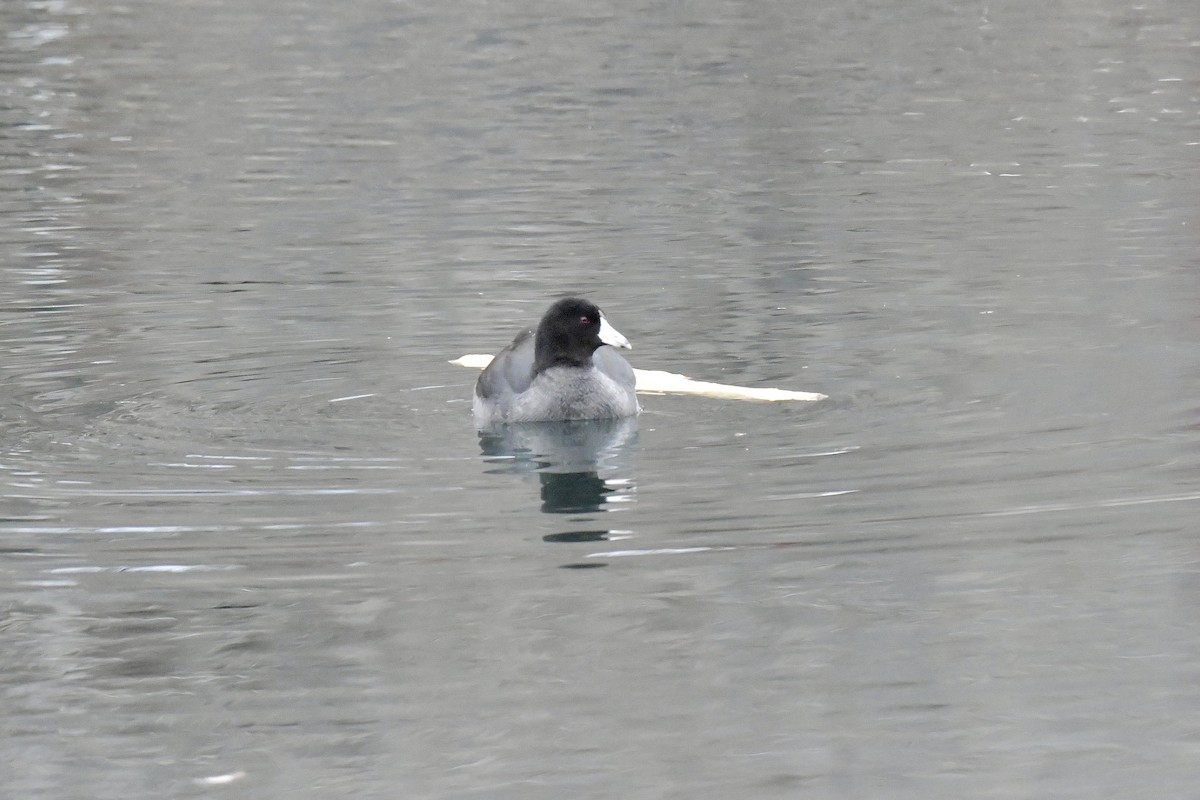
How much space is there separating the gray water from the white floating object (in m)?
0.19

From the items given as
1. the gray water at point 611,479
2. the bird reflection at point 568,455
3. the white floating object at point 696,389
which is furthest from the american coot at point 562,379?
the white floating object at point 696,389

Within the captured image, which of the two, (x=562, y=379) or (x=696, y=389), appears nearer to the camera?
(x=562, y=379)

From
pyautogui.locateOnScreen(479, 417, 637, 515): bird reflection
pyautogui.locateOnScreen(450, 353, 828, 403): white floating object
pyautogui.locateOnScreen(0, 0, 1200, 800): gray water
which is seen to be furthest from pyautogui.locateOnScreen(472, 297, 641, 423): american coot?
pyautogui.locateOnScreen(450, 353, 828, 403): white floating object

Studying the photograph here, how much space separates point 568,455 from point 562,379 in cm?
76

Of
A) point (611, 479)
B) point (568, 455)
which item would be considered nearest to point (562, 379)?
point (568, 455)

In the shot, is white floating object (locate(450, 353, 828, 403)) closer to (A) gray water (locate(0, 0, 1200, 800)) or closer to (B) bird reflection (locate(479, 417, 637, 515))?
(A) gray water (locate(0, 0, 1200, 800))

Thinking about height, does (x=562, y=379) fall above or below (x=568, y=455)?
above

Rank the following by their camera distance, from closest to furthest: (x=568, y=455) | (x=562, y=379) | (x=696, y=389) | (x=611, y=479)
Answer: (x=611, y=479), (x=568, y=455), (x=562, y=379), (x=696, y=389)

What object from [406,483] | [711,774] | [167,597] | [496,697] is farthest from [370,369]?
[711,774]

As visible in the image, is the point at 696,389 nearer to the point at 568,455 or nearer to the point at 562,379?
the point at 562,379

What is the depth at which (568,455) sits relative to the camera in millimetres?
10680

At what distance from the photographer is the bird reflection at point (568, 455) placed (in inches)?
380

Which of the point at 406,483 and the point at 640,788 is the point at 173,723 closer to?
the point at 640,788

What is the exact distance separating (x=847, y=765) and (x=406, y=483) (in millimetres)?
3920
